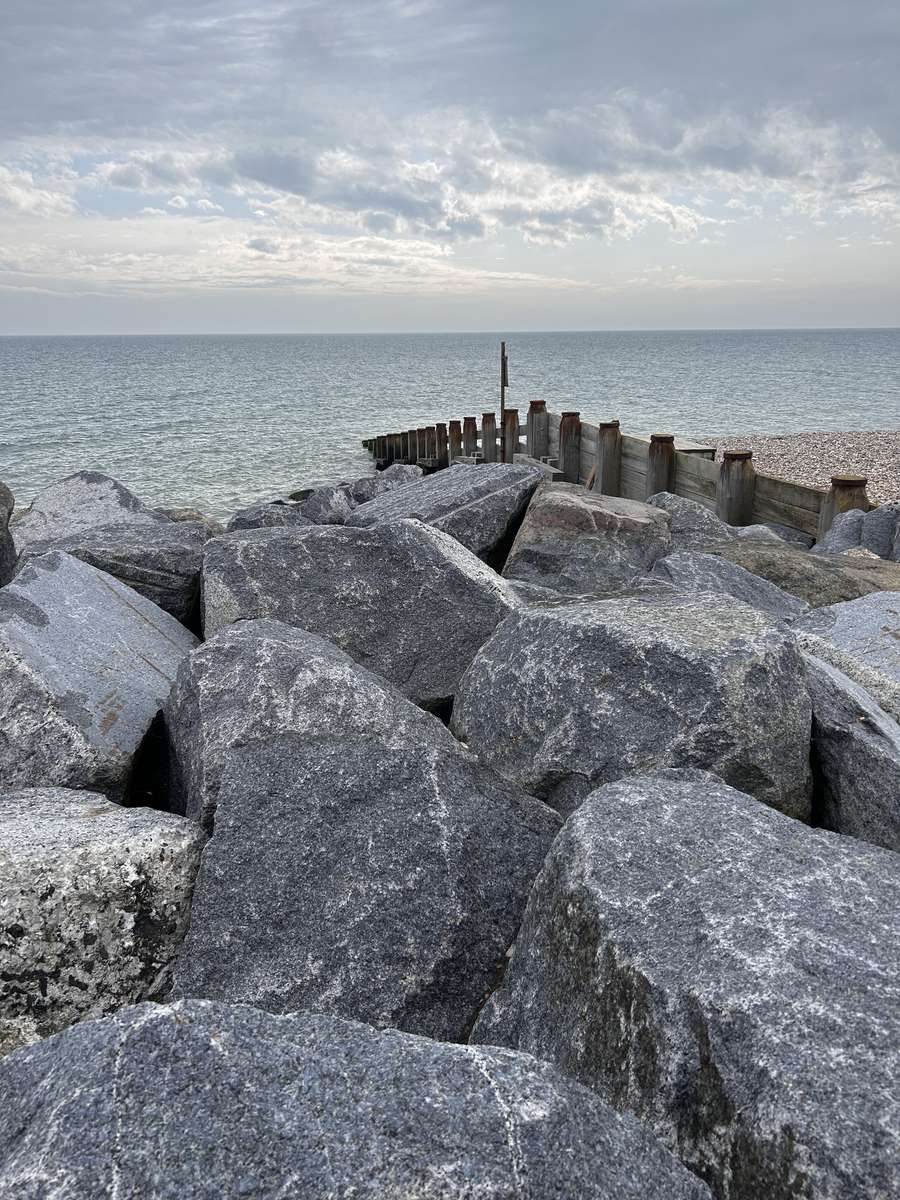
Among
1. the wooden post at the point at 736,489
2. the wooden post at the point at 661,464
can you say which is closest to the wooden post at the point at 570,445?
the wooden post at the point at 661,464

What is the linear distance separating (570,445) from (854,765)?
11.6 meters

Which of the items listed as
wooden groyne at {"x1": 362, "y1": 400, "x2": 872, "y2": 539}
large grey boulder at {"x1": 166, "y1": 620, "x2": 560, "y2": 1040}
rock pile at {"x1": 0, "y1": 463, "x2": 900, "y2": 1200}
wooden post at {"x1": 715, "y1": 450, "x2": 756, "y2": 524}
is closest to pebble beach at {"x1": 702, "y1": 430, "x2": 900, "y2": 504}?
wooden groyne at {"x1": 362, "y1": 400, "x2": 872, "y2": 539}

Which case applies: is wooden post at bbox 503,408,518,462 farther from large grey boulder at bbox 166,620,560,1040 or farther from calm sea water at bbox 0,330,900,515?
large grey boulder at bbox 166,620,560,1040

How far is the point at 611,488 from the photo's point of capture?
1324 centimetres

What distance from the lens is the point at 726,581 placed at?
551cm

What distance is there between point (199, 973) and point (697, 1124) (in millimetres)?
1480

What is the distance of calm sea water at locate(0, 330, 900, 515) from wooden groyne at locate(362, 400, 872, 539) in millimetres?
8124

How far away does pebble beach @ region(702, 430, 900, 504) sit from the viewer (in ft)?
67.2

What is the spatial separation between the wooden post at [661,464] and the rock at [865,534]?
270cm

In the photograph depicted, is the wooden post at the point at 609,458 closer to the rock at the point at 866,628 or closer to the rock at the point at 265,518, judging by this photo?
the rock at the point at 265,518

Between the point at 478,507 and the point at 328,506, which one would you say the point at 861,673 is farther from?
the point at 328,506

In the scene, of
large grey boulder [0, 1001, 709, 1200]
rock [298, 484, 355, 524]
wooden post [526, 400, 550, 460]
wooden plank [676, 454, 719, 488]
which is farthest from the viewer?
wooden post [526, 400, 550, 460]

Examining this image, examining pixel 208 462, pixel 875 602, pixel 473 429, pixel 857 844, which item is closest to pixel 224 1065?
pixel 857 844

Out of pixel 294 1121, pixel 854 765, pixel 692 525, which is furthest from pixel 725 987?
pixel 692 525
